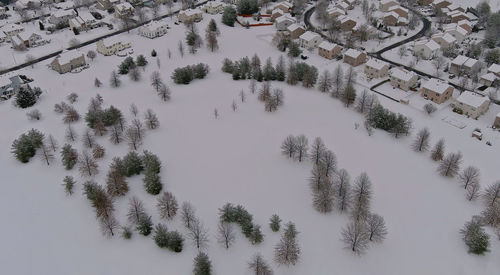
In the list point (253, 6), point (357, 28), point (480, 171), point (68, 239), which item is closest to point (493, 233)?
point (480, 171)

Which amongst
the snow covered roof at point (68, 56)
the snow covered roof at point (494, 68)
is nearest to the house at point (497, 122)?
the snow covered roof at point (494, 68)

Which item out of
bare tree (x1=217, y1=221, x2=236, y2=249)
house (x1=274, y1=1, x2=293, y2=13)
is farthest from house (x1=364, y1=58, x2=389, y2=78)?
bare tree (x1=217, y1=221, x2=236, y2=249)

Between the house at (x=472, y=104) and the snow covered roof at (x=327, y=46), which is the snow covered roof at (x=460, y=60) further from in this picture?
the snow covered roof at (x=327, y=46)

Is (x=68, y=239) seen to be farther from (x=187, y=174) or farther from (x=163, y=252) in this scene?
(x=187, y=174)

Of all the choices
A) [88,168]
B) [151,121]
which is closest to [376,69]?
[151,121]

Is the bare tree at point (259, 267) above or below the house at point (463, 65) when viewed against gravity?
above

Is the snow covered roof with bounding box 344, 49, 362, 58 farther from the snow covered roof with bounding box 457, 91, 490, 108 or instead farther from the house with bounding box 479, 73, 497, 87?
the house with bounding box 479, 73, 497, 87
